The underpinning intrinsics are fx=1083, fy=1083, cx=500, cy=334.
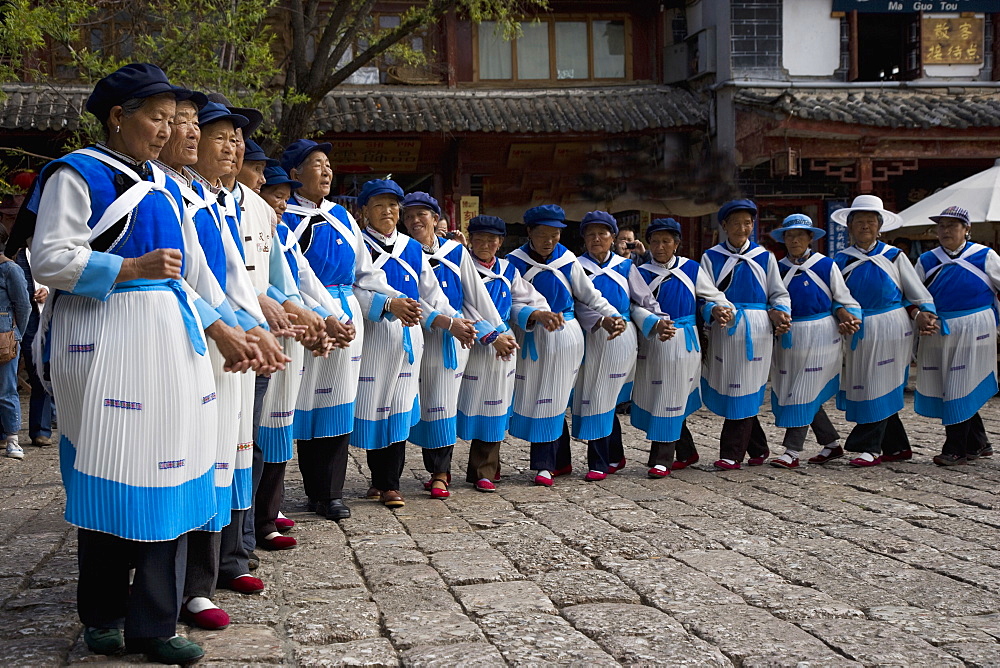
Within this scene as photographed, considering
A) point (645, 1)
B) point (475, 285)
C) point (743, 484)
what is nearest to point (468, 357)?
point (475, 285)

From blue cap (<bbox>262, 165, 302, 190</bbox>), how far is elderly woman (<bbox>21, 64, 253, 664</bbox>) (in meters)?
1.82

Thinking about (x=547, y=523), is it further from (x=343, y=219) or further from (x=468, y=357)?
(x=343, y=219)

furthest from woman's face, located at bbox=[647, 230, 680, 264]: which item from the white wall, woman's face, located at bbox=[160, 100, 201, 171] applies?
the white wall

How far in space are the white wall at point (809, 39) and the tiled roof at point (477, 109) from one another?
1.50m

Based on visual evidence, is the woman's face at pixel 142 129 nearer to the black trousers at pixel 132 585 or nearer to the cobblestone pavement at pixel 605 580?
the black trousers at pixel 132 585

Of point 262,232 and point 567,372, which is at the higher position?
point 262,232

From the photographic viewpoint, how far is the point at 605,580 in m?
4.53

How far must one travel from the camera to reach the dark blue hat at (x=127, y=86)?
3.37 meters

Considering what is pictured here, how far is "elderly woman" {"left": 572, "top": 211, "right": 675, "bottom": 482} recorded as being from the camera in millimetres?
7191

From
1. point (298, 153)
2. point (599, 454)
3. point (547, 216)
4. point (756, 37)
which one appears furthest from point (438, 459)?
point (756, 37)

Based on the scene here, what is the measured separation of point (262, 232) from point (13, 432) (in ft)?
17.3

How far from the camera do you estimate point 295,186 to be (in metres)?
5.43

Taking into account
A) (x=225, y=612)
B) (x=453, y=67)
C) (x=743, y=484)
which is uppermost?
(x=453, y=67)

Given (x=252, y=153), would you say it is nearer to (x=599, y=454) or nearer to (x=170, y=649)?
(x=170, y=649)
